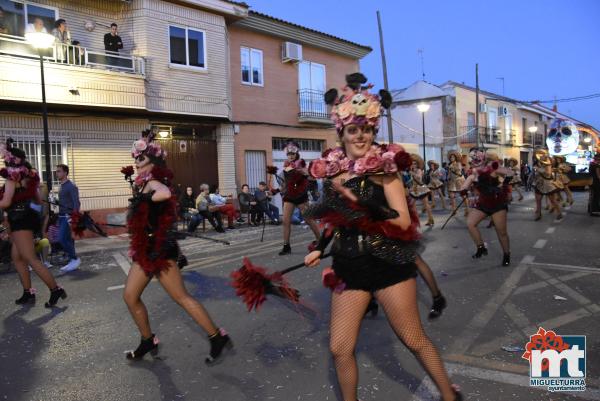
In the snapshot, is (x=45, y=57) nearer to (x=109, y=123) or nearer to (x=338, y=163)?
(x=109, y=123)

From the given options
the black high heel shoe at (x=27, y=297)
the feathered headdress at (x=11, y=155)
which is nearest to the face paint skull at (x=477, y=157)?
the feathered headdress at (x=11, y=155)

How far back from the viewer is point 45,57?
40.9ft

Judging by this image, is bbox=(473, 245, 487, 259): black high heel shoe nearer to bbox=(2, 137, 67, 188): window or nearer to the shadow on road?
the shadow on road

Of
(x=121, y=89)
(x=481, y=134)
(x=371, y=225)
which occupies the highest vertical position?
(x=481, y=134)

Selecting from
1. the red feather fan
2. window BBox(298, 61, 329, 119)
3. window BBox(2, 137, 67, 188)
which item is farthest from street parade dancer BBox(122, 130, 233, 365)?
window BBox(298, 61, 329, 119)

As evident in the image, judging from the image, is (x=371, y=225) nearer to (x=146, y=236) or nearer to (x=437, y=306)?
(x=146, y=236)

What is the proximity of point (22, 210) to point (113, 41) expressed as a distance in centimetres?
982

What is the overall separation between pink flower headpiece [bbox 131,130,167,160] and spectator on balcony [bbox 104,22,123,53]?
1123cm

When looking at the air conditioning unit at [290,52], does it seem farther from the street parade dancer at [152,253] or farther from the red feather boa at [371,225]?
the red feather boa at [371,225]

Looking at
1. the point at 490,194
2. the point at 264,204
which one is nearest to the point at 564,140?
the point at 264,204

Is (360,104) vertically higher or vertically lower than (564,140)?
lower

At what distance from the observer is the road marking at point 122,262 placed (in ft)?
27.1

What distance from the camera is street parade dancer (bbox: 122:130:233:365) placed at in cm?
382

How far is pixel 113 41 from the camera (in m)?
13.9
